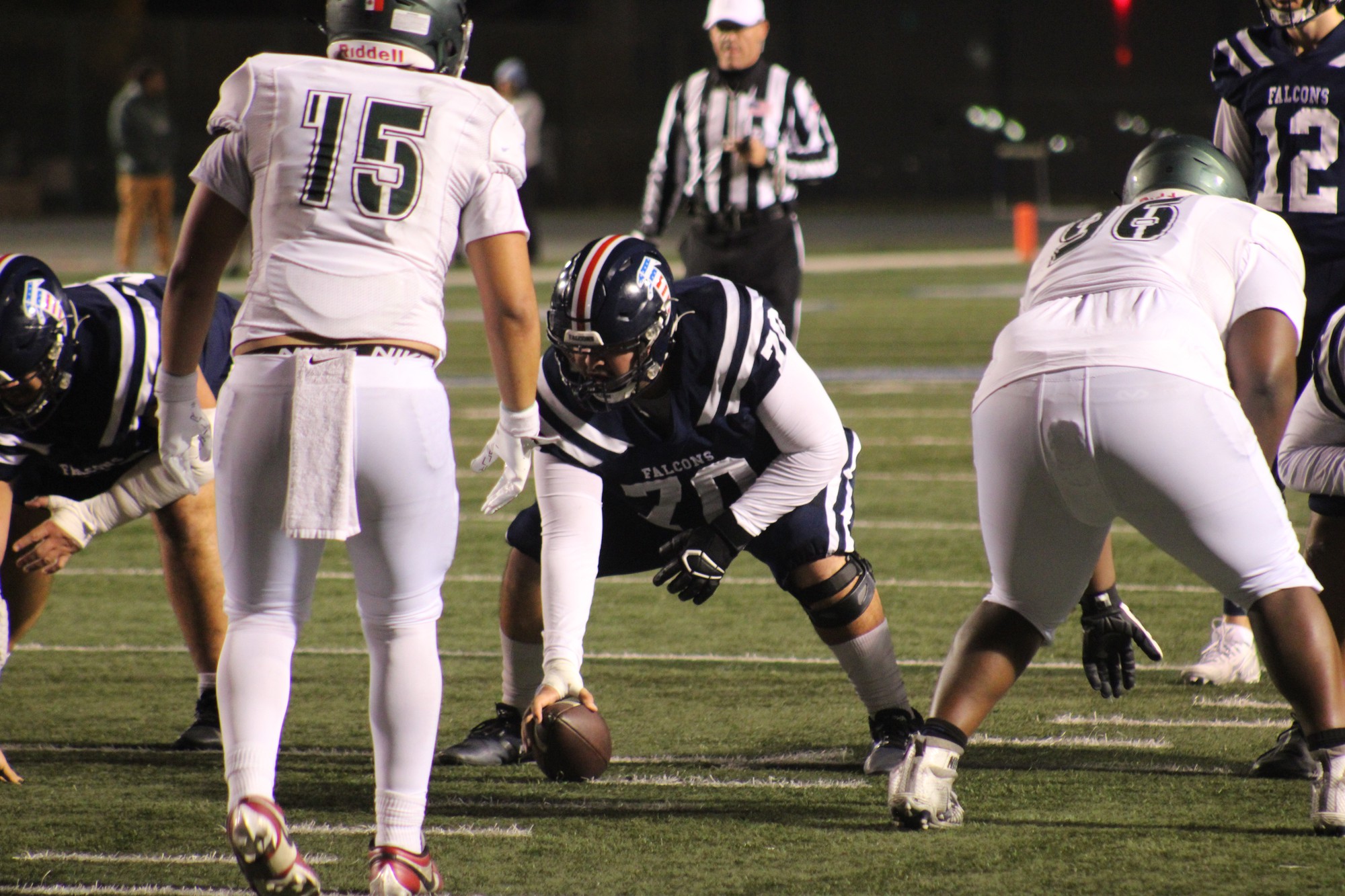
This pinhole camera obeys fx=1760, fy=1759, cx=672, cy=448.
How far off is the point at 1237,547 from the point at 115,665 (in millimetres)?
3084

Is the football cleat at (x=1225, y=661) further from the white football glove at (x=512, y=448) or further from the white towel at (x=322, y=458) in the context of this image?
the white towel at (x=322, y=458)

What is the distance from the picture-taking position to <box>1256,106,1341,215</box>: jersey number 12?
4.37 m

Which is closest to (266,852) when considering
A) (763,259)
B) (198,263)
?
(198,263)

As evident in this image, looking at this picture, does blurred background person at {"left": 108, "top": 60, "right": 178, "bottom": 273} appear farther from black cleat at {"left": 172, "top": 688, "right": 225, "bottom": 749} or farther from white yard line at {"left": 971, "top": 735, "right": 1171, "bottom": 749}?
white yard line at {"left": 971, "top": 735, "right": 1171, "bottom": 749}

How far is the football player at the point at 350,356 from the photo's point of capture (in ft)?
9.01

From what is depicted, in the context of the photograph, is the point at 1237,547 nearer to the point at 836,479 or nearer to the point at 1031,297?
the point at 1031,297

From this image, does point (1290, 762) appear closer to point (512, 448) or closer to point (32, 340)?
point (512, 448)

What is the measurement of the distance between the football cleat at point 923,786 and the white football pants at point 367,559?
0.92 metres

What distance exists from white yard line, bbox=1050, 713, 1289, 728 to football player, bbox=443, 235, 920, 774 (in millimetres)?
512

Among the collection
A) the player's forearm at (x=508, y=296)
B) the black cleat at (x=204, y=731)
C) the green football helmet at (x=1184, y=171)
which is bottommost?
the black cleat at (x=204, y=731)

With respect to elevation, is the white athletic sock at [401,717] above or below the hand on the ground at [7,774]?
above

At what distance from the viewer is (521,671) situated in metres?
4.00

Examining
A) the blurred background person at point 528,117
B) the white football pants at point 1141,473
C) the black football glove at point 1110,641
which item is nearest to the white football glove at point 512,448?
the white football pants at point 1141,473

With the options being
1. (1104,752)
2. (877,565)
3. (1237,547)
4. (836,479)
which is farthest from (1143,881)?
(877,565)
